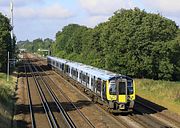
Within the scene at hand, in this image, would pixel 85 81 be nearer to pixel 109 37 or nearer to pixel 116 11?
pixel 109 37

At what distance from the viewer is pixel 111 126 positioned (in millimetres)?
26375

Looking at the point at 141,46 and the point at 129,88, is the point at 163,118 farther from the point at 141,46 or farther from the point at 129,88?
the point at 141,46

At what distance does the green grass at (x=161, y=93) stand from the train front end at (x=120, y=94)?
4307mm

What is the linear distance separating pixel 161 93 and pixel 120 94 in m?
11.1

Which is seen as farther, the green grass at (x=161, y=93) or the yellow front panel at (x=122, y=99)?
the green grass at (x=161, y=93)

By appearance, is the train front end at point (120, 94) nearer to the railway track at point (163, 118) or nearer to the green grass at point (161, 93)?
the railway track at point (163, 118)

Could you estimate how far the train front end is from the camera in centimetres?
2977

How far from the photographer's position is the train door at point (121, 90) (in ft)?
97.5

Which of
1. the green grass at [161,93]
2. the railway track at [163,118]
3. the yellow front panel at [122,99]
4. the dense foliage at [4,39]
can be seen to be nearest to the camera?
the railway track at [163,118]

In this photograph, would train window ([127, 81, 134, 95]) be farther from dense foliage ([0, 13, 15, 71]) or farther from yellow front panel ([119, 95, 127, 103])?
dense foliage ([0, 13, 15, 71])

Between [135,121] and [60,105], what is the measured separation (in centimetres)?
1017

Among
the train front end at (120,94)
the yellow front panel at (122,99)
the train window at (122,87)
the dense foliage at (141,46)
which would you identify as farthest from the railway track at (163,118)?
the dense foliage at (141,46)

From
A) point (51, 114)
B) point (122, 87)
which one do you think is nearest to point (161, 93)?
point (122, 87)

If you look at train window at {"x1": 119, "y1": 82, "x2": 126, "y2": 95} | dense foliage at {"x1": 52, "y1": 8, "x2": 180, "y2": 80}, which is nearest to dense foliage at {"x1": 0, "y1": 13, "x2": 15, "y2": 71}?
dense foliage at {"x1": 52, "y1": 8, "x2": 180, "y2": 80}
